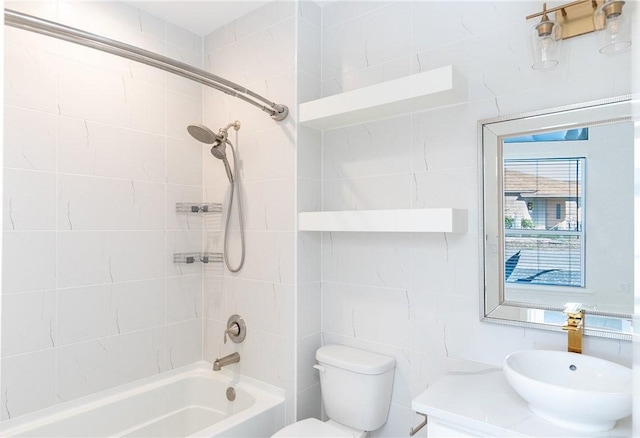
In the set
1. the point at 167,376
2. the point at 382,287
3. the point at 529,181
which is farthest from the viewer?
the point at 167,376

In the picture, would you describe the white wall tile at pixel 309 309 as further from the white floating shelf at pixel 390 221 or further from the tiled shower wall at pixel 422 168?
the white floating shelf at pixel 390 221

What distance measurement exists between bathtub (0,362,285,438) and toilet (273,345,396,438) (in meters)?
0.20

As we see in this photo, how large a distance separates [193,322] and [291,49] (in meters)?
1.68

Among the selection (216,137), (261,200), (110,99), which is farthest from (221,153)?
(110,99)

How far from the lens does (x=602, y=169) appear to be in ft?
4.98

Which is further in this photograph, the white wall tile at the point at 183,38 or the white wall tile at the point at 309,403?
the white wall tile at the point at 183,38

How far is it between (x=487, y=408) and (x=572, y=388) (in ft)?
0.91

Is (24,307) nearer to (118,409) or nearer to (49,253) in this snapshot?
(49,253)

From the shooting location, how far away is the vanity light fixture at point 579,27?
141 cm

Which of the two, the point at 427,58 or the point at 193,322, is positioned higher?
the point at 427,58

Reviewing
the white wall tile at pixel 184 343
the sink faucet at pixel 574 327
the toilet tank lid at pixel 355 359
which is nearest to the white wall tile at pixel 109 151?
the white wall tile at pixel 184 343

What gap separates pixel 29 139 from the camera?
1881 mm

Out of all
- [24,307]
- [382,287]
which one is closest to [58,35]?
[24,307]

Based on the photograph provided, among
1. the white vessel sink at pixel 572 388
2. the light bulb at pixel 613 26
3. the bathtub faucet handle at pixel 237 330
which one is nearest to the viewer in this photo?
the white vessel sink at pixel 572 388
